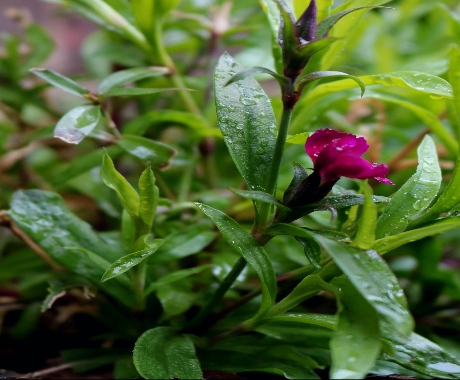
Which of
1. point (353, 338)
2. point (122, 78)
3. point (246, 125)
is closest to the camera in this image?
point (353, 338)

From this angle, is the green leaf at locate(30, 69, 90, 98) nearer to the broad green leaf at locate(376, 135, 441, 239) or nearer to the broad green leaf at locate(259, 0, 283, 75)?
the broad green leaf at locate(259, 0, 283, 75)

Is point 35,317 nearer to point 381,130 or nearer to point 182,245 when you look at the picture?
point 182,245

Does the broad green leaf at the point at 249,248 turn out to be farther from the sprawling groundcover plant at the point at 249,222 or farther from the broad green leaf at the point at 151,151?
the broad green leaf at the point at 151,151

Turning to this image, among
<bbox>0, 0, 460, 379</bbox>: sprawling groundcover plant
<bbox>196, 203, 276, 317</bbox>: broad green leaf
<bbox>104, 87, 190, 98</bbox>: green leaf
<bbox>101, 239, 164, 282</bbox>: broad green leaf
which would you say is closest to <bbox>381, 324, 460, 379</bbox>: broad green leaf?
<bbox>0, 0, 460, 379</bbox>: sprawling groundcover plant

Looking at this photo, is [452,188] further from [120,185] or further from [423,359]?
[120,185]

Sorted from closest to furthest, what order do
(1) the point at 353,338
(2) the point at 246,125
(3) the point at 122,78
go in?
(1) the point at 353,338, (2) the point at 246,125, (3) the point at 122,78

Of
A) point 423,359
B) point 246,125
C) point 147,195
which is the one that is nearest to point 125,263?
point 147,195
